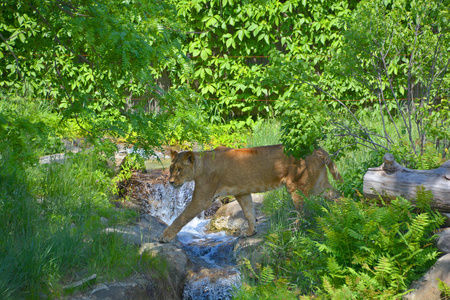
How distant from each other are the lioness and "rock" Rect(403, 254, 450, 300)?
91.7 inches

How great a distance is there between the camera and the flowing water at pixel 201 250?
5452mm

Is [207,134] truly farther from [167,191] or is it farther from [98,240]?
[167,191]

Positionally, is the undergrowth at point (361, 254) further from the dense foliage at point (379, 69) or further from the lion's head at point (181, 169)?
the lion's head at point (181, 169)

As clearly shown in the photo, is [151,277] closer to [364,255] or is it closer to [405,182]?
[364,255]

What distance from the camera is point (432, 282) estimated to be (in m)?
3.82

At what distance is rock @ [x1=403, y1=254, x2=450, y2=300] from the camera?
375 cm

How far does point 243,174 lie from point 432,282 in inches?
117

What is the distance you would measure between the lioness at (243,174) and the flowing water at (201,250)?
660mm

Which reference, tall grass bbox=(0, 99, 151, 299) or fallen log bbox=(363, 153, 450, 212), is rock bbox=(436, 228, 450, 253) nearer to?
fallen log bbox=(363, 153, 450, 212)

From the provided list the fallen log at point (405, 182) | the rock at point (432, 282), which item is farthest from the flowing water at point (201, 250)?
the fallen log at point (405, 182)

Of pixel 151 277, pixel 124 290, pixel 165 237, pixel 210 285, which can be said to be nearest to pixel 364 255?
pixel 210 285

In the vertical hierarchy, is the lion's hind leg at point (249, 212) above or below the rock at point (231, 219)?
above

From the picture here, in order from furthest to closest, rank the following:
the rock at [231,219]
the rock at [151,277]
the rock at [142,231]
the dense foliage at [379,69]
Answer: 1. the rock at [231,219]
2. the rock at [142,231]
3. the dense foliage at [379,69]
4. the rock at [151,277]

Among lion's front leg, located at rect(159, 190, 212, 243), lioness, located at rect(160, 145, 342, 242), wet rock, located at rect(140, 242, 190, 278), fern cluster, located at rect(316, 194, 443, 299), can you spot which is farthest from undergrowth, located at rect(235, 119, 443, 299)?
lion's front leg, located at rect(159, 190, 212, 243)
